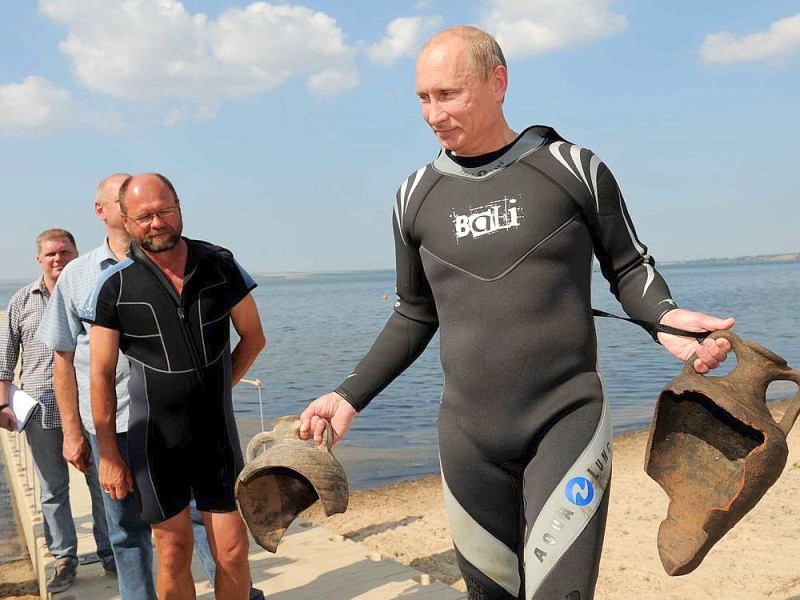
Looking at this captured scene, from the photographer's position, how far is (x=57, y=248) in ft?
17.4

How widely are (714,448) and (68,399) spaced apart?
3204 mm

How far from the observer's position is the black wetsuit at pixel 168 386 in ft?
A: 11.6

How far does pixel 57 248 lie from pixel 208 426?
2.37 meters

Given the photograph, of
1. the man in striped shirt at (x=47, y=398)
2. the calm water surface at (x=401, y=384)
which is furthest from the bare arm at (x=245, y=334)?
the calm water surface at (x=401, y=384)

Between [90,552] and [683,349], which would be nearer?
[683,349]

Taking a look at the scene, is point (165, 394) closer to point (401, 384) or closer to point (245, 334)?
point (245, 334)

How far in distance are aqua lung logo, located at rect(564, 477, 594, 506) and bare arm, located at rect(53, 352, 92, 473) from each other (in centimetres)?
287

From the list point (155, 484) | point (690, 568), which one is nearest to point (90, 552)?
point (155, 484)

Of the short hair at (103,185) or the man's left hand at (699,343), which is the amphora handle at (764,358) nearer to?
the man's left hand at (699,343)

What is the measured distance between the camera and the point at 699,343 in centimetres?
230

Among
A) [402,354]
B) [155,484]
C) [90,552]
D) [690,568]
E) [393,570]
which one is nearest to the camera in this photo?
[690,568]

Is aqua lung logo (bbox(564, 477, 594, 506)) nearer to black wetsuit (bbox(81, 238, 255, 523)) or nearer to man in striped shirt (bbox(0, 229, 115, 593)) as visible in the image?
black wetsuit (bbox(81, 238, 255, 523))

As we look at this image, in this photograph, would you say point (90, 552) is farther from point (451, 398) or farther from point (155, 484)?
point (451, 398)

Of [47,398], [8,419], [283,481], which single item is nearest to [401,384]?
[47,398]
